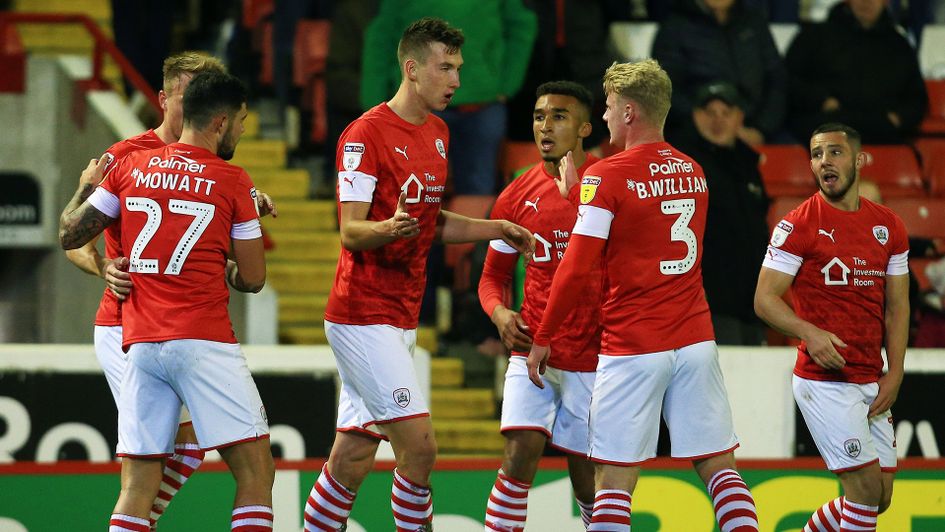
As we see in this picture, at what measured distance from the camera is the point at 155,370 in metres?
5.16

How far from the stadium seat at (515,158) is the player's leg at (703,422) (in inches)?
169

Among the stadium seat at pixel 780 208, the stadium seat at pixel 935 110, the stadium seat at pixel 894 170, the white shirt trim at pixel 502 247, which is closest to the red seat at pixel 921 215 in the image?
the stadium seat at pixel 894 170

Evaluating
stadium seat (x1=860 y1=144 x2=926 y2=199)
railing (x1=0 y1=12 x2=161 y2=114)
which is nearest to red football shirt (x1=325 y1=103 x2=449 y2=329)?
railing (x1=0 y1=12 x2=161 y2=114)

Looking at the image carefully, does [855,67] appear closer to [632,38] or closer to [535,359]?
[632,38]

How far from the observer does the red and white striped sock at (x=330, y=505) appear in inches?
227

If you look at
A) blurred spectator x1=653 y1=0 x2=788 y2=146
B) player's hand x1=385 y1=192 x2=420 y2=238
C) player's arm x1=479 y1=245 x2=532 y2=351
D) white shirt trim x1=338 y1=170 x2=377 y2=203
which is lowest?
player's arm x1=479 y1=245 x2=532 y2=351

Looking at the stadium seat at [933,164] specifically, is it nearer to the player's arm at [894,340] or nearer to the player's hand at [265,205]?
the player's arm at [894,340]

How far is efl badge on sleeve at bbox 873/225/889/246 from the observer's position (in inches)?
239

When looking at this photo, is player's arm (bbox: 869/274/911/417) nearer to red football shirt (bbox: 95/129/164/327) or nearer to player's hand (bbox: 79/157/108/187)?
red football shirt (bbox: 95/129/164/327)

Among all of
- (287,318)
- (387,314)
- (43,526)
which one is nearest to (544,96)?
(387,314)

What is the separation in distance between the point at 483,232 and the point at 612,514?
1.33 meters

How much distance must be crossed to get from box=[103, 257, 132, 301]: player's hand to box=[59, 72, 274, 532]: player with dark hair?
0.03m

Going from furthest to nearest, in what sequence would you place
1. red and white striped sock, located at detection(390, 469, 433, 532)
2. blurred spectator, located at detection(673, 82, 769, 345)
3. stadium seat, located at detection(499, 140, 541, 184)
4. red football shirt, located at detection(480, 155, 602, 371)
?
stadium seat, located at detection(499, 140, 541, 184), blurred spectator, located at detection(673, 82, 769, 345), red football shirt, located at detection(480, 155, 602, 371), red and white striped sock, located at detection(390, 469, 433, 532)

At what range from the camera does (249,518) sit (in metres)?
5.14
